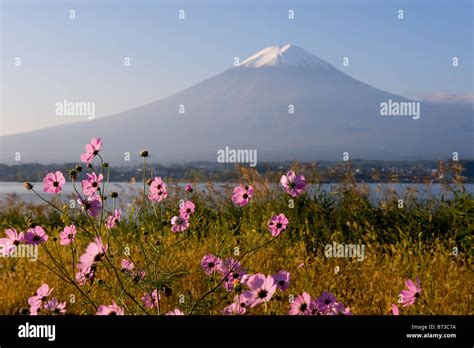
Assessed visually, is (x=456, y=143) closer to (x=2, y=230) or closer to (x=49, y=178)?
(x=49, y=178)

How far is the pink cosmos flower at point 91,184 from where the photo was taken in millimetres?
3182

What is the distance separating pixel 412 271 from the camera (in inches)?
204

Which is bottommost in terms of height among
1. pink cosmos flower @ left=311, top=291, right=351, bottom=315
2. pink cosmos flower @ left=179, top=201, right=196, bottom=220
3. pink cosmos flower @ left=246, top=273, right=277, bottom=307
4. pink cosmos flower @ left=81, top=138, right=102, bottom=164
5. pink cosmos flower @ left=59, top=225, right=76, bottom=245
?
pink cosmos flower @ left=311, top=291, right=351, bottom=315

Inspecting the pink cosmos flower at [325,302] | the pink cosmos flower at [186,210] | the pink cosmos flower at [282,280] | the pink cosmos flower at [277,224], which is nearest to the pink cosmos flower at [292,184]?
the pink cosmos flower at [277,224]

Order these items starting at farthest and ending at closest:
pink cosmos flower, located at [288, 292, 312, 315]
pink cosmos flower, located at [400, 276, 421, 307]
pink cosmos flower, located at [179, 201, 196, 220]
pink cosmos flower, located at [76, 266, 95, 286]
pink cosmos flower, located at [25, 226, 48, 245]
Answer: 1. pink cosmos flower, located at [179, 201, 196, 220]
2. pink cosmos flower, located at [76, 266, 95, 286]
3. pink cosmos flower, located at [25, 226, 48, 245]
4. pink cosmos flower, located at [400, 276, 421, 307]
5. pink cosmos flower, located at [288, 292, 312, 315]

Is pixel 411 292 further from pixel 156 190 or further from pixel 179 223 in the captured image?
pixel 156 190

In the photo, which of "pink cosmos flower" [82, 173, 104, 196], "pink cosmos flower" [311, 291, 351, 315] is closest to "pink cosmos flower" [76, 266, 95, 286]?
"pink cosmos flower" [82, 173, 104, 196]

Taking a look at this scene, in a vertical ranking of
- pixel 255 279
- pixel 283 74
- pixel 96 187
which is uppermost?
pixel 283 74

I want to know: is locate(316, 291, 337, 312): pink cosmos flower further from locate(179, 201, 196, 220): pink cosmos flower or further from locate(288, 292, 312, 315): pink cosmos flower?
locate(179, 201, 196, 220): pink cosmos flower

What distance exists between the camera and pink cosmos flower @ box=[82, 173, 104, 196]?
3.18 metres
